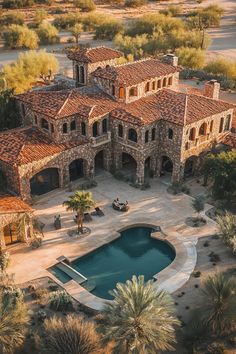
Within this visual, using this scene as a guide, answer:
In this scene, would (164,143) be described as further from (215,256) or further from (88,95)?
(215,256)

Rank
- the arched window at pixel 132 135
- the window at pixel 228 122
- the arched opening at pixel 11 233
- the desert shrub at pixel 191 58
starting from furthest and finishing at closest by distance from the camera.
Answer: the desert shrub at pixel 191 58 < the window at pixel 228 122 < the arched window at pixel 132 135 < the arched opening at pixel 11 233

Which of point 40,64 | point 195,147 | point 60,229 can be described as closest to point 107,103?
point 195,147

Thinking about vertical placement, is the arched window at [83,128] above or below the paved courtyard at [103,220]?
above

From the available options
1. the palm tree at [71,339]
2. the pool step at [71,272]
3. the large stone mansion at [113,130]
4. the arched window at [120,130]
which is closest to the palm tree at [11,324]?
the palm tree at [71,339]

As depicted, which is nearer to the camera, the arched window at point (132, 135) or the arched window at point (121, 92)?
the arched window at point (121, 92)

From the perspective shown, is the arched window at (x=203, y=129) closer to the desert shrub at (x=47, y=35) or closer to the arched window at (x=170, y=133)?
the arched window at (x=170, y=133)

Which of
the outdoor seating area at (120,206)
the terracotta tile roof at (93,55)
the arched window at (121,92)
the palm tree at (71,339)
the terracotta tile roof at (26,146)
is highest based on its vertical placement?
the terracotta tile roof at (93,55)

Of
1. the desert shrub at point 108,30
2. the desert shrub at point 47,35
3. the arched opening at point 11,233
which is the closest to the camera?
the arched opening at point 11,233

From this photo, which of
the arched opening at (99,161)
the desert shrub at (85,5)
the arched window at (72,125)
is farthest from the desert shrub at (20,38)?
the arched window at (72,125)
